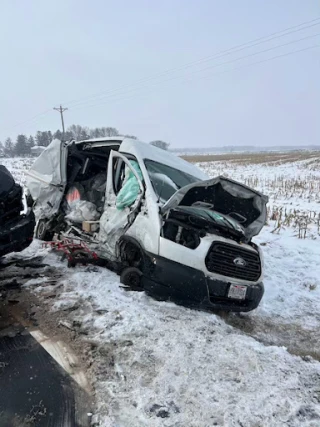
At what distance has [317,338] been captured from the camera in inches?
157

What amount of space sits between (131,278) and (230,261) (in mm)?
1360

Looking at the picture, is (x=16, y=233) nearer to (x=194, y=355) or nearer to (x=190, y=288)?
(x=190, y=288)

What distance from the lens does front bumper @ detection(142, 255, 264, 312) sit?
4.03 m

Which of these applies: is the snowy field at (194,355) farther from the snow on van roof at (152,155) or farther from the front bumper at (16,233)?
the snow on van roof at (152,155)

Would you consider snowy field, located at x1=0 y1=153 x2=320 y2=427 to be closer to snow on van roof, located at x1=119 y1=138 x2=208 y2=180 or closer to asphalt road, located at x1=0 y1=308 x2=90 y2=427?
asphalt road, located at x1=0 y1=308 x2=90 y2=427

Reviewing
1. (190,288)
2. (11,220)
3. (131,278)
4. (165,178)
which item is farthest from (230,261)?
(11,220)

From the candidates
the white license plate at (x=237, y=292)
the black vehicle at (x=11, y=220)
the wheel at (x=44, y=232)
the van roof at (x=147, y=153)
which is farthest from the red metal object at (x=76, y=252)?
the white license plate at (x=237, y=292)

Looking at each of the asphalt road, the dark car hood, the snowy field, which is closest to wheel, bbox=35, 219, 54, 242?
the snowy field

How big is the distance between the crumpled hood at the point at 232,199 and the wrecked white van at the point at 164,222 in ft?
0.05

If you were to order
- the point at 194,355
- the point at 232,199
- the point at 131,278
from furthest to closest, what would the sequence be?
the point at 232,199 → the point at 131,278 → the point at 194,355

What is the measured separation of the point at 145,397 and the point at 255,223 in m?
3.02

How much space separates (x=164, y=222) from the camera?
4.31m

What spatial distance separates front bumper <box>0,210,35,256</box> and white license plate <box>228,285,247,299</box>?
279 centimetres

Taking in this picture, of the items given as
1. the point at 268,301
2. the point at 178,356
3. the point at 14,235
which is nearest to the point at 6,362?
the point at 178,356
